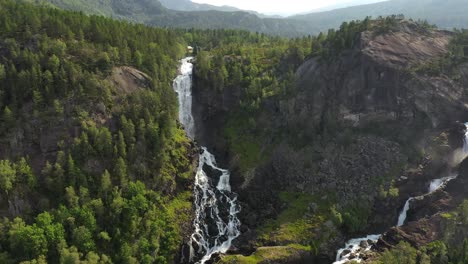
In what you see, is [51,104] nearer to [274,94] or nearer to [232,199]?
[232,199]

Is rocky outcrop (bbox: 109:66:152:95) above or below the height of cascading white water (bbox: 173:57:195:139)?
above

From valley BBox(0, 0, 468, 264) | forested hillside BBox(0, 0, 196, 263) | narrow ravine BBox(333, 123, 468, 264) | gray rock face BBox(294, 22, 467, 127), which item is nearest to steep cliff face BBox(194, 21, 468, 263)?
gray rock face BBox(294, 22, 467, 127)

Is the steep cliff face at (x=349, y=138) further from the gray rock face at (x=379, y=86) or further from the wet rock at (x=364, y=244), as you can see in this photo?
the wet rock at (x=364, y=244)

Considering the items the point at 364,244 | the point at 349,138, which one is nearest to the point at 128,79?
the point at 349,138

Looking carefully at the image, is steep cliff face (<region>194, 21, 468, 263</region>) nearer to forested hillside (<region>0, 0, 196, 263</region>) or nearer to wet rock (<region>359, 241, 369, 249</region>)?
wet rock (<region>359, 241, 369, 249</region>)

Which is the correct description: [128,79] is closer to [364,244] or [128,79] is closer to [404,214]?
[364,244]

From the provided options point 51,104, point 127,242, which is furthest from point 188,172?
point 51,104
